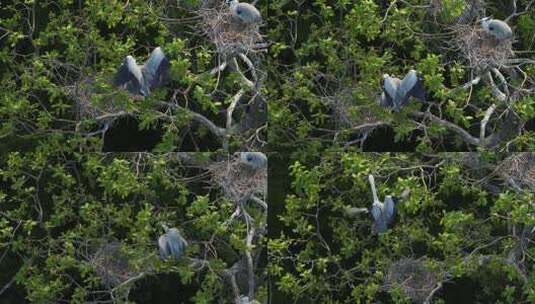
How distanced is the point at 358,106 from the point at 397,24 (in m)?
0.45

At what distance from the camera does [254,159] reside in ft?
13.1

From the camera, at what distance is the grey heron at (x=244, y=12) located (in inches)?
156

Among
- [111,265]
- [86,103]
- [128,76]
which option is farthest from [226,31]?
[111,265]

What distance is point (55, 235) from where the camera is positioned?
13.3 ft

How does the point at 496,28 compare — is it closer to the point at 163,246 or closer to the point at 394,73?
the point at 394,73

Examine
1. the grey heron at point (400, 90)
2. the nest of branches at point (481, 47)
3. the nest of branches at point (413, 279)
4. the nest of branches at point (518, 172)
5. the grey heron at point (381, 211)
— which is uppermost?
the nest of branches at point (481, 47)

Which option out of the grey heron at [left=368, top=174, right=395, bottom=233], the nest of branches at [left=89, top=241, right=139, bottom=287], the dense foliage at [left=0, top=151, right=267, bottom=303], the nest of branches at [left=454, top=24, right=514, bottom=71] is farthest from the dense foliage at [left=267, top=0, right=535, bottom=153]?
the nest of branches at [left=89, top=241, right=139, bottom=287]

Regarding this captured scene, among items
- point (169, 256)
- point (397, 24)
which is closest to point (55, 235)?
point (169, 256)

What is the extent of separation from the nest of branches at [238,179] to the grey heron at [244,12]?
0.70 meters

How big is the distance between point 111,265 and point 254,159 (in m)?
0.88

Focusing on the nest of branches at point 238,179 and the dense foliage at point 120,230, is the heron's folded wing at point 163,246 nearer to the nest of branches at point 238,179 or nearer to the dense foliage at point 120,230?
the dense foliage at point 120,230

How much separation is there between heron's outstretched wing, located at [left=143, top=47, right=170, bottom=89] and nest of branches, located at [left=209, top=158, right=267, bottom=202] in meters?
0.50

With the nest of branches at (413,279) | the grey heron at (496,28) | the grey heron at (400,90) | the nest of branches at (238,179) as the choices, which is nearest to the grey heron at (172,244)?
the nest of branches at (238,179)

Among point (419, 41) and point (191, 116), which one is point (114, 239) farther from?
point (419, 41)
